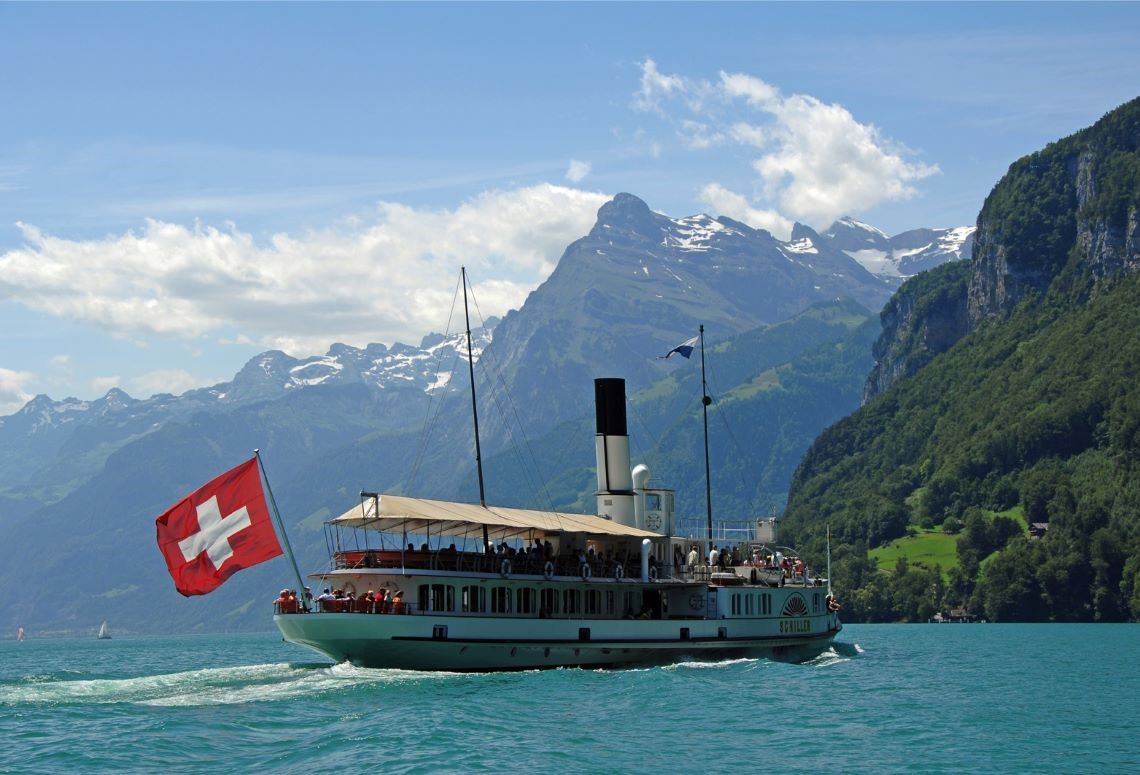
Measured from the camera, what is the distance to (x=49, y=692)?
215 ft

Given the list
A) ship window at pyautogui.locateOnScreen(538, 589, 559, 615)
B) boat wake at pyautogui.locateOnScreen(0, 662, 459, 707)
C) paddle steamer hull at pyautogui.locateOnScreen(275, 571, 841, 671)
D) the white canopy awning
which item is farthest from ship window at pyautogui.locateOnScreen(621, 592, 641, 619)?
boat wake at pyautogui.locateOnScreen(0, 662, 459, 707)

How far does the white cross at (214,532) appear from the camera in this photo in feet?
193

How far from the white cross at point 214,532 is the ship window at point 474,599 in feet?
37.8

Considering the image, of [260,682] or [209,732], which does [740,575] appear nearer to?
[260,682]

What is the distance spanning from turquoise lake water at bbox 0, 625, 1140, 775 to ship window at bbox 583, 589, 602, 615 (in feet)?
15.9

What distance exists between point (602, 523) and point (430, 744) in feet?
102

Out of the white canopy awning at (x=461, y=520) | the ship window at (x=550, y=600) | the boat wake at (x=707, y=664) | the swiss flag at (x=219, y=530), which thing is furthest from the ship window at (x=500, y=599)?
the swiss flag at (x=219, y=530)

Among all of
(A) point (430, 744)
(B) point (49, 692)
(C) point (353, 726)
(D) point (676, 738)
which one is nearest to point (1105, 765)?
(D) point (676, 738)

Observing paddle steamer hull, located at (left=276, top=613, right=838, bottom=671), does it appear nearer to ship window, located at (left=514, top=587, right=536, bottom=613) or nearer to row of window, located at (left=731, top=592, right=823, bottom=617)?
row of window, located at (left=731, top=592, right=823, bottom=617)

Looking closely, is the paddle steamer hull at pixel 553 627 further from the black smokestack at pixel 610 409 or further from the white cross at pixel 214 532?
the black smokestack at pixel 610 409

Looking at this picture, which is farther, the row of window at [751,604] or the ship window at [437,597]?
the row of window at [751,604]

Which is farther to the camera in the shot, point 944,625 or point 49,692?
point 944,625

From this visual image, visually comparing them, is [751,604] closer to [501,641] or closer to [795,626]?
[795,626]

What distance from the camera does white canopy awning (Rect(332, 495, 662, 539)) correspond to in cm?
6366
